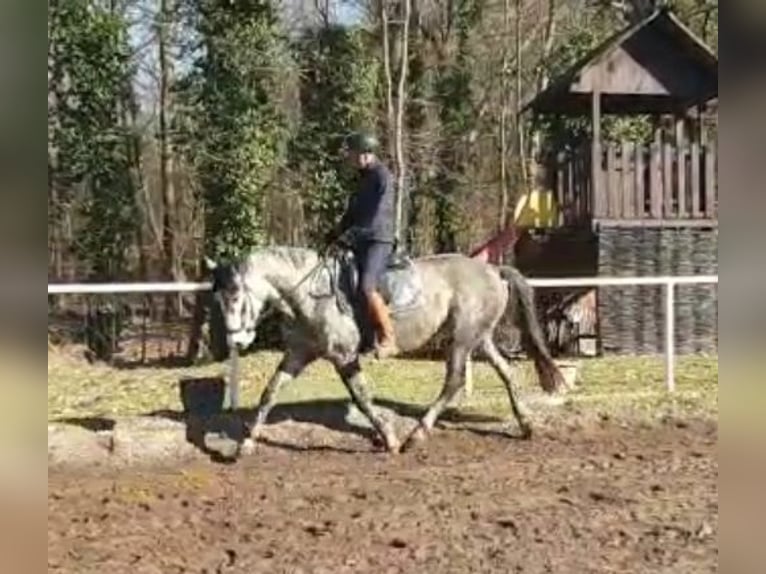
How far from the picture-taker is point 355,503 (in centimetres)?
558

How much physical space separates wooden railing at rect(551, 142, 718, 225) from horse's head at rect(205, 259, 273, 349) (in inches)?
269

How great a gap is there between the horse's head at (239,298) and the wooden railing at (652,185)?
684 cm

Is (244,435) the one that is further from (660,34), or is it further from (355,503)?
(660,34)

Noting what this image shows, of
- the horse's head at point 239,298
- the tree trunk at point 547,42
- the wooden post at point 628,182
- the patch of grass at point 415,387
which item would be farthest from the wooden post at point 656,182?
the tree trunk at point 547,42

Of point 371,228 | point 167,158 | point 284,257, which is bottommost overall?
point 284,257

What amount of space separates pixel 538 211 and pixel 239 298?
30.2ft

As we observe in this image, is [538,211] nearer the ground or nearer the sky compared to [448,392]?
nearer the sky

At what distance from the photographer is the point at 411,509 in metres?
5.39

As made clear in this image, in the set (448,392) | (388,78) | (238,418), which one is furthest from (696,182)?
(238,418)

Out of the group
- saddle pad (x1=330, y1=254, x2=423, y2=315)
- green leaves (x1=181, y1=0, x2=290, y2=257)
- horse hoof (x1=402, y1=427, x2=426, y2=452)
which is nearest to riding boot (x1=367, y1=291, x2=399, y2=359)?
saddle pad (x1=330, y1=254, x2=423, y2=315)

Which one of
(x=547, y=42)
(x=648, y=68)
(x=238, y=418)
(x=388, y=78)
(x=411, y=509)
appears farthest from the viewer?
(x=547, y=42)

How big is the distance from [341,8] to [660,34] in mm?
7138

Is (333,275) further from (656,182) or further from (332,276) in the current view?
(656,182)

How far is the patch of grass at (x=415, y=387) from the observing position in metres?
8.20
